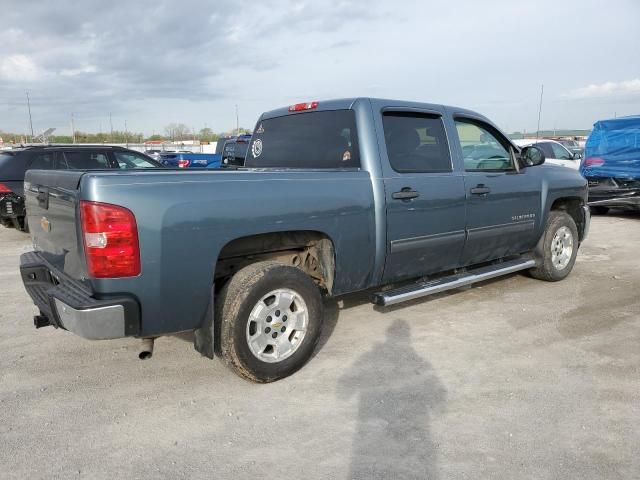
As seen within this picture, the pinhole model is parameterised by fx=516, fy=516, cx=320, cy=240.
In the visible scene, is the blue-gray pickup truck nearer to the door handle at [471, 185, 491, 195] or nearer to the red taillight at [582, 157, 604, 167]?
the door handle at [471, 185, 491, 195]

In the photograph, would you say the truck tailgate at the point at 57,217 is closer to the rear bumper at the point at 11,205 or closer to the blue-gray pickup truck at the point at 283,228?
the blue-gray pickup truck at the point at 283,228

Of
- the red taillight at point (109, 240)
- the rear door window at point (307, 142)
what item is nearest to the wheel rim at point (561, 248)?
the rear door window at point (307, 142)

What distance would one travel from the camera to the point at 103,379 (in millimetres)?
3625

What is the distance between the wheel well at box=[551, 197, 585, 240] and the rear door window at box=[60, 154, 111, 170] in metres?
7.45

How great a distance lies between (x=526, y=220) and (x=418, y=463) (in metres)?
3.42

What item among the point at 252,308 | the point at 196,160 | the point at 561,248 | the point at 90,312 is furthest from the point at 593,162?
the point at 90,312

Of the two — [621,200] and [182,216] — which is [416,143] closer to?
[182,216]

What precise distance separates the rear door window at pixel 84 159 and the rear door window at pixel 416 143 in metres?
6.71

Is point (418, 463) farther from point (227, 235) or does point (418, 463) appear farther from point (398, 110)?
point (398, 110)

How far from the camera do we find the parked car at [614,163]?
10.8m

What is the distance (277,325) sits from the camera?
3539 millimetres

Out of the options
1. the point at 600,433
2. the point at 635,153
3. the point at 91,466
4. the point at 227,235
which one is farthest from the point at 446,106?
the point at 635,153

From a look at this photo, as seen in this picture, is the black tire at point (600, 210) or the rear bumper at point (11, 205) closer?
the rear bumper at point (11, 205)

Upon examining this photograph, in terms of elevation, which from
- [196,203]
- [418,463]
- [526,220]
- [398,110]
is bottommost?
[418,463]
